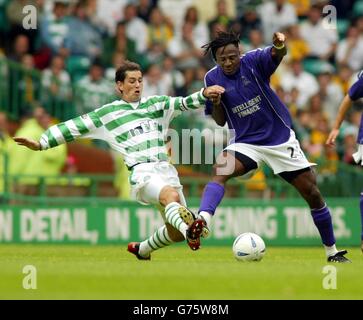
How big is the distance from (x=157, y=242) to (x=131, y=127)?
3.85 feet

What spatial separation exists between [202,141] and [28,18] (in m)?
3.79

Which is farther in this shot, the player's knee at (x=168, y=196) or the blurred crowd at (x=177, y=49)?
the blurred crowd at (x=177, y=49)

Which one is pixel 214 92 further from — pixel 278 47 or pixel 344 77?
pixel 344 77

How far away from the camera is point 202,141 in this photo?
1750 centimetres

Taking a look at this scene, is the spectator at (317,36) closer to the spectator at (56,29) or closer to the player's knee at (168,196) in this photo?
the spectator at (56,29)

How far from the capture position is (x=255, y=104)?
11.0 metres

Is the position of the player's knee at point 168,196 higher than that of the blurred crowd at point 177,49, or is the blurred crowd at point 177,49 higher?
the blurred crowd at point 177,49

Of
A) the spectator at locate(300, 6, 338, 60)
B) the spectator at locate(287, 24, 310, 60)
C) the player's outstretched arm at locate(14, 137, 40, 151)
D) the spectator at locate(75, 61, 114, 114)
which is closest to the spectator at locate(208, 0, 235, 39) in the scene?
the spectator at locate(287, 24, 310, 60)

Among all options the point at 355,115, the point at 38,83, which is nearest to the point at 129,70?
the point at 38,83

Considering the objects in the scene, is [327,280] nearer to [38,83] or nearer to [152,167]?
[152,167]

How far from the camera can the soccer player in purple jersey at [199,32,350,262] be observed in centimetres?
1089

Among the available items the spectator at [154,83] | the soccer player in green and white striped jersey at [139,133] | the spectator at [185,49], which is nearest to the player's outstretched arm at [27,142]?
the soccer player in green and white striped jersey at [139,133]

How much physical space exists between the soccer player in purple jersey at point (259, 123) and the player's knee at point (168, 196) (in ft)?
1.98

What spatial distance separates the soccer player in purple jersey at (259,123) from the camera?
10891 millimetres
